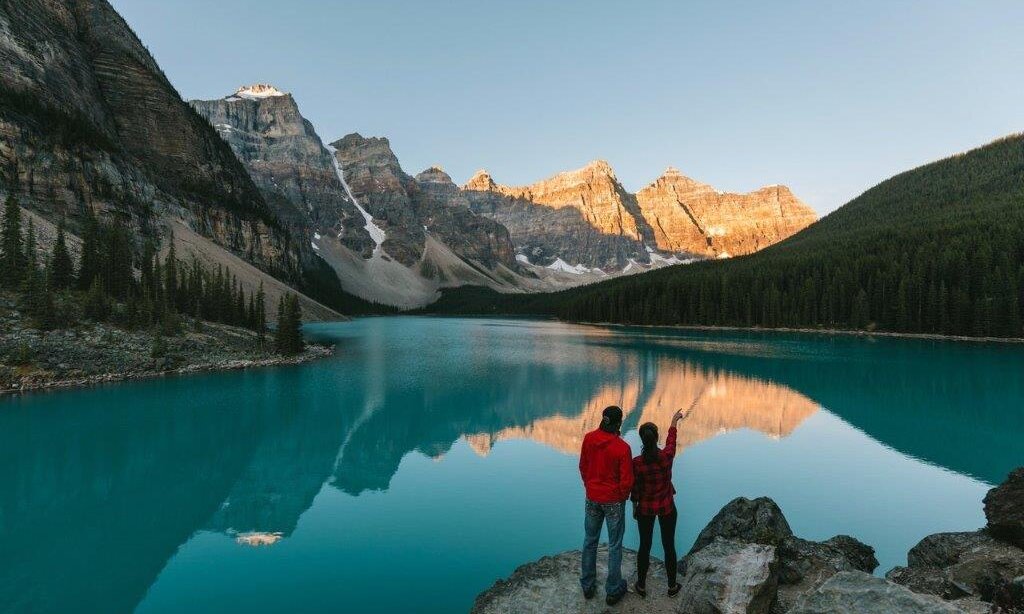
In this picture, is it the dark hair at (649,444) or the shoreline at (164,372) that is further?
the shoreline at (164,372)

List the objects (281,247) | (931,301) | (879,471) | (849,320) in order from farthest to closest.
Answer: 1. (281,247)
2. (849,320)
3. (931,301)
4. (879,471)

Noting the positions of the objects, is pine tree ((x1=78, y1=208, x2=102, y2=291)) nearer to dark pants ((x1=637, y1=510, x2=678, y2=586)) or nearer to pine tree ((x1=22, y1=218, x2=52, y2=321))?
pine tree ((x1=22, y1=218, x2=52, y2=321))

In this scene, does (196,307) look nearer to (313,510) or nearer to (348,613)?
(313,510)

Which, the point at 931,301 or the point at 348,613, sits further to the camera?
the point at 931,301

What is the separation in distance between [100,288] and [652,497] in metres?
51.5

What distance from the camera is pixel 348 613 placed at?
10.3 metres

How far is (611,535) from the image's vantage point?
26.6 ft

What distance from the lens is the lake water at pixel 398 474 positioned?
1201 centimetres

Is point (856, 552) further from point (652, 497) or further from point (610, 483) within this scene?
point (610, 483)

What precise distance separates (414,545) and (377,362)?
4634 cm

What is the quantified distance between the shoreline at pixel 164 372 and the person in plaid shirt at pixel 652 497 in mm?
41208

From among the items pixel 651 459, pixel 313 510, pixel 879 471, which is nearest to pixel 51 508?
pixel 313 510

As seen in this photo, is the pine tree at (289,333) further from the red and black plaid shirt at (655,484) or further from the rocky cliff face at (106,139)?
the red and black plaid shirt at (655,484)

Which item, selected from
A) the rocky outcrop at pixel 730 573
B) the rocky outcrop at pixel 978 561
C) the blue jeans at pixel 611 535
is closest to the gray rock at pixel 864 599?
the rocky outcrop at pixel 730 573
